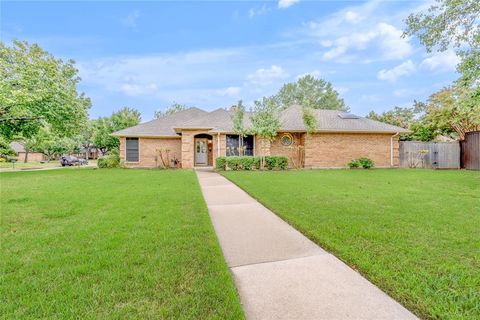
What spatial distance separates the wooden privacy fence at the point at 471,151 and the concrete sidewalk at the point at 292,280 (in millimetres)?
17826

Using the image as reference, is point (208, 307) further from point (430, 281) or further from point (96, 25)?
point (96, 25)

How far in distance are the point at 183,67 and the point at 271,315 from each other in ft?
60.0

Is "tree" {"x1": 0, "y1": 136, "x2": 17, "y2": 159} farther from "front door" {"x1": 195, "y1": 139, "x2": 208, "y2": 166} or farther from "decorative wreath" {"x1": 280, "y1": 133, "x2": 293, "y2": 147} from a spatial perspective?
"decorative wreath" {"x1": 280, "y1": 133, "x2": 293, "y2": 147}

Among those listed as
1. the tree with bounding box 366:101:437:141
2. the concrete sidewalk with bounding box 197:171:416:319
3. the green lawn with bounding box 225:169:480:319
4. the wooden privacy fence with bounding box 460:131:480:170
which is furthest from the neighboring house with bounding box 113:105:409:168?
the concrete sidewalk with bounding box 197:171:416:319

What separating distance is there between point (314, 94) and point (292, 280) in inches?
1755

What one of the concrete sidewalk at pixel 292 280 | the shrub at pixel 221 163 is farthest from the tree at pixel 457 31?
the shrub at pixel 221 163

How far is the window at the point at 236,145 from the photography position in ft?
58.5

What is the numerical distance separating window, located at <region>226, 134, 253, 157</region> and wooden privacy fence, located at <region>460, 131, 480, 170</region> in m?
13.9

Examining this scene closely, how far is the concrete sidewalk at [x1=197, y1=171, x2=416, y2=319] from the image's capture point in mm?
2105

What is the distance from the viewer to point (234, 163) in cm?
1581

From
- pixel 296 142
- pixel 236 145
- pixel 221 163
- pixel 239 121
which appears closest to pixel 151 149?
pixel 236 145

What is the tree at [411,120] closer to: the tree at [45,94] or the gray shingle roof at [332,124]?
the gray shingle roof at [332,124]

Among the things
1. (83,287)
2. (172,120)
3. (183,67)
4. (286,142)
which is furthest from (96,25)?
(83,287)

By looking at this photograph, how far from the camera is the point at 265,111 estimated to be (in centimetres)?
1595
